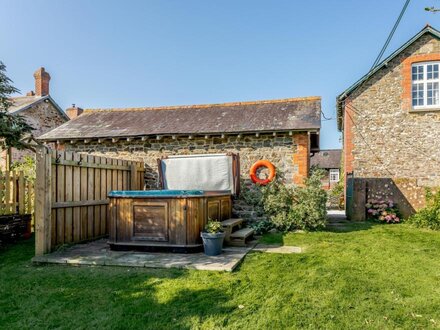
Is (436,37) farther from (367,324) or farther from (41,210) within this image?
(41,210)

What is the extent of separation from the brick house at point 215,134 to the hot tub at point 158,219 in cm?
380

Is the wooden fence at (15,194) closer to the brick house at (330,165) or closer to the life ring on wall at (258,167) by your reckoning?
the life ring on wall at (258,167)

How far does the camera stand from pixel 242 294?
14.3ft

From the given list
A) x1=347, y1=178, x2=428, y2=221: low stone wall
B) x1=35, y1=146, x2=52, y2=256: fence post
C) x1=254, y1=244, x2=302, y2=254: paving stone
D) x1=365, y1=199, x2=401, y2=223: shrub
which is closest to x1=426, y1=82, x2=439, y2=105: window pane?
x1=347, y1=178, x2=428, y2=221: low stone wall

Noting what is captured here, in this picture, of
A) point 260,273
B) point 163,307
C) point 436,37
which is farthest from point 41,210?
point 436,37

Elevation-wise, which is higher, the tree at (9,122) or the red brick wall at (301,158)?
the tree at (9,122)

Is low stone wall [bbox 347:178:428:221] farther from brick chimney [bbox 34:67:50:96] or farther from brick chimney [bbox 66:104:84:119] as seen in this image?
brick chimney [bbox 34:67:50:96]

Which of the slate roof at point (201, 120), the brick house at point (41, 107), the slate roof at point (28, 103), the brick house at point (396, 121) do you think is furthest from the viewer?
the brick house at point (41, 107)

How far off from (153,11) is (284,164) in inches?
248

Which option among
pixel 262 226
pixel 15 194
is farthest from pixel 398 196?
pixel 15 194

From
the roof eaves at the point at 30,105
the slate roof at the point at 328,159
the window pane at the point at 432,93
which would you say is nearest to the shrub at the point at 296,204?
the window pane at the point at 432,93

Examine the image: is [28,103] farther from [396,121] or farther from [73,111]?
[396,121]

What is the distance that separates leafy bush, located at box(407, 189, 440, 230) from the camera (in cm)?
1050

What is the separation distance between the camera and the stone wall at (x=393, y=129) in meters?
13.9
